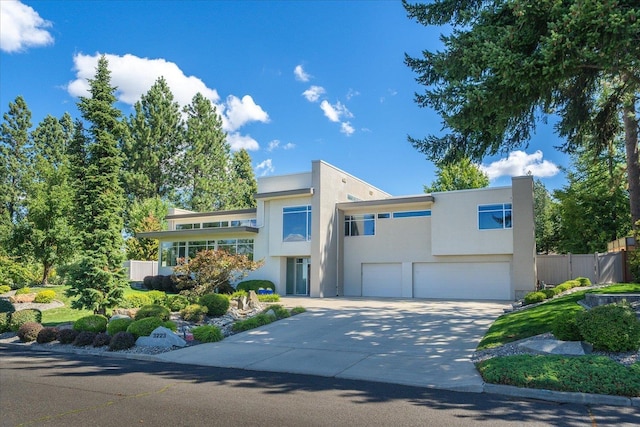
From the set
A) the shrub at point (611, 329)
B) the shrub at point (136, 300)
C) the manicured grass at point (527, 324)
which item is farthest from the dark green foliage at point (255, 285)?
the shrub at point (611, 329)

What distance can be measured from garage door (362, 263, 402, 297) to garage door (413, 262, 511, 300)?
1083mm

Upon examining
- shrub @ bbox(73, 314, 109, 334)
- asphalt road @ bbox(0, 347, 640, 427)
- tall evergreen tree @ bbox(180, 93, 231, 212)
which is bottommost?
asphalt road @ bbox(0, 347, 640, 427)

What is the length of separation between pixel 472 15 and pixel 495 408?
361 inches

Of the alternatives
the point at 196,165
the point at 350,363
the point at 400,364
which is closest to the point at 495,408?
Result: the point at 400,364

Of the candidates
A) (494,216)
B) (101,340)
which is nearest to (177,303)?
(101,340)

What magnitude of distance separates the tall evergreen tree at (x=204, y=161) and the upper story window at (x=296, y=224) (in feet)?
69.1

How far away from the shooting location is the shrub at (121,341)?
12.3 meters

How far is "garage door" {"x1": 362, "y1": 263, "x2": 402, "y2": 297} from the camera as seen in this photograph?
27297mm

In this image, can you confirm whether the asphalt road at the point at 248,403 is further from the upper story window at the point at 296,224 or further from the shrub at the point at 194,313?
the upper story window at the point at 296,224

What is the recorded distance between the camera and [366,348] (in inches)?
468

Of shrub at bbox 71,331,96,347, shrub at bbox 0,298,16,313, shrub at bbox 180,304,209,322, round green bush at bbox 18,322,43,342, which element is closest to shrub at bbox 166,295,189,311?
shrub at bbox 180,304,209,322

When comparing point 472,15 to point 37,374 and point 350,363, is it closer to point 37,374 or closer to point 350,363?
point 350,363

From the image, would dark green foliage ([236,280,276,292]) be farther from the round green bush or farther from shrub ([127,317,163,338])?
shrub ([127,317,163,338])

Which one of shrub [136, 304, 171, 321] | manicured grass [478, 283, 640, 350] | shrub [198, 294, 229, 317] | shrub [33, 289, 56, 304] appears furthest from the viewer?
shrub [33, 289, 56, 304]
